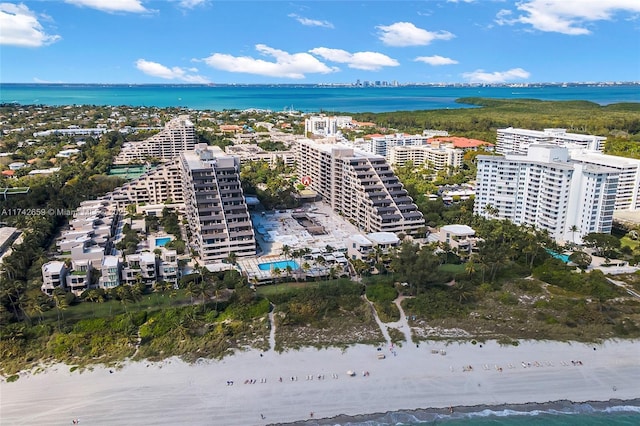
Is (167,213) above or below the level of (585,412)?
above

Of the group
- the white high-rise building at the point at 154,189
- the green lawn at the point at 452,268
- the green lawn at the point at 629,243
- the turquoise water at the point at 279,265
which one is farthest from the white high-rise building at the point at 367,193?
the green lawn at the point at 629,243

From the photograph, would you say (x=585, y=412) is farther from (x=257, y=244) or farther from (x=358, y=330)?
(x=257, y=244)

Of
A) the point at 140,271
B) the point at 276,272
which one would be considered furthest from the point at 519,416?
the point at 140,271

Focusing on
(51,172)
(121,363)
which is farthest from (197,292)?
(51,172)

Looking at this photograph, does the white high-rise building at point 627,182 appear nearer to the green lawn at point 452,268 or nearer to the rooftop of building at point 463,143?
the green lawn at point 452,268

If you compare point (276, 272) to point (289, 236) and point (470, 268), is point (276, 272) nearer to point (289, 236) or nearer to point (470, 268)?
point (289, 236)

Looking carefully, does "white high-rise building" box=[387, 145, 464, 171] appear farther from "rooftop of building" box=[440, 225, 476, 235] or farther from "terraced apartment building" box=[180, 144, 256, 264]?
"terraced apartment building" box=[180, 144, 256, 264]
